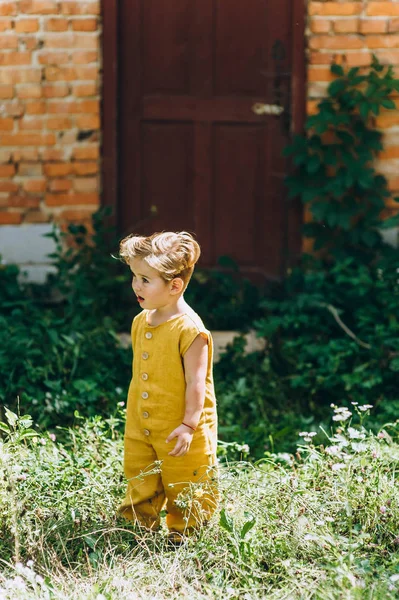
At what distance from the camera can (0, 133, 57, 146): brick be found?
5598mm

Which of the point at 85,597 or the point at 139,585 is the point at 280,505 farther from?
the point at 85,597

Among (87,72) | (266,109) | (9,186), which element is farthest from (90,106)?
(266,109)

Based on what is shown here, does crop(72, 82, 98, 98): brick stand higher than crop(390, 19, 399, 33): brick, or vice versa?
crop(390, 19, 399, 33): brick

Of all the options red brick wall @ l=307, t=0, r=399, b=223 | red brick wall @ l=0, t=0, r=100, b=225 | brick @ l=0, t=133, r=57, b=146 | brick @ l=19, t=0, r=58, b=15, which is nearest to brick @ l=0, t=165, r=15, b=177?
red brick wall @ l=0, t=0, r=100, b=225

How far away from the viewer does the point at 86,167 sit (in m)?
5.60

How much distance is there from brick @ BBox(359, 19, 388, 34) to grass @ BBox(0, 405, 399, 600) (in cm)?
289

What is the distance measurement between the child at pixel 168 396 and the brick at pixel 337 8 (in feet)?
9.21

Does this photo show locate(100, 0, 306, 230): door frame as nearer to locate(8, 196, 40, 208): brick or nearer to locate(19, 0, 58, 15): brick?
locate(19, 0, 58, 15): brick

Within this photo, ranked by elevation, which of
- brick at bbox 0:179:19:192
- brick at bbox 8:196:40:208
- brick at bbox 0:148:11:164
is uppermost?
brick at bbox 0:148:11:164

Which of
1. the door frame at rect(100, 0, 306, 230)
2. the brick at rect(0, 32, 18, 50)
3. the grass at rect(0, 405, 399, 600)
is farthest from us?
the brick at rect(0, 32, 18, 50)

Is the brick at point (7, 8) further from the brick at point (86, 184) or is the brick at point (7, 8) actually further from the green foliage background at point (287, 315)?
the green foliage background at point (287, 315)

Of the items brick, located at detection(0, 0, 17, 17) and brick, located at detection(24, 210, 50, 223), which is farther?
brick, located at detection(24, 210, 50, 223)

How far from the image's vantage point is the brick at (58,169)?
5.61 m

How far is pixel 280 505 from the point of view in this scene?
3068mm
